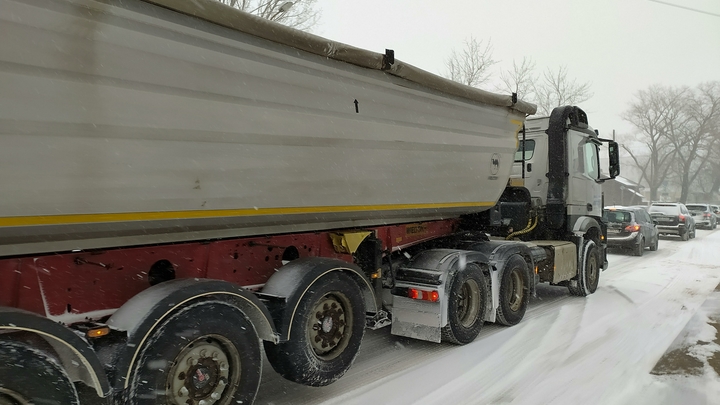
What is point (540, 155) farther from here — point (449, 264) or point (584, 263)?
point (449, 264)

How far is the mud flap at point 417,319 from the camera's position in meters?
5.18

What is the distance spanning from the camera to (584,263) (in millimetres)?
8758

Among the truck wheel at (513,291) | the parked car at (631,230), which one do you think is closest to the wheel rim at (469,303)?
the truck wheel at (513,291)

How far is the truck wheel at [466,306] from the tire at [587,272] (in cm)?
359

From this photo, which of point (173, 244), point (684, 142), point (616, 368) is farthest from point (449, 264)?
point (684, 142)

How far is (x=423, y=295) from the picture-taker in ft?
17.1

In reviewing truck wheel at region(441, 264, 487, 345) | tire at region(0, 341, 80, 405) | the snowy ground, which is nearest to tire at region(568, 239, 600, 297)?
the snowy ground

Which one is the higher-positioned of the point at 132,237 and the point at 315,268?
the point at 132,237

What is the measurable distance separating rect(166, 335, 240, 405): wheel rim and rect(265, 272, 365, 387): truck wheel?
0.57m

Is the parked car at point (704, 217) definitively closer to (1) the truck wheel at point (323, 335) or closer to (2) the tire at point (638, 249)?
(2) the tire at point (638, 249)

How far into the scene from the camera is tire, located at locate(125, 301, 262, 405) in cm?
293

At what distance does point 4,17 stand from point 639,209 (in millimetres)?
18293

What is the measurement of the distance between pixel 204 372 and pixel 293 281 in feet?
3.14

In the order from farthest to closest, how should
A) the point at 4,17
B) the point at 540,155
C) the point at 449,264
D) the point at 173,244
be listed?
the point at 540,155, the point at 449,264, the point at 173,244, the point at 4,17
